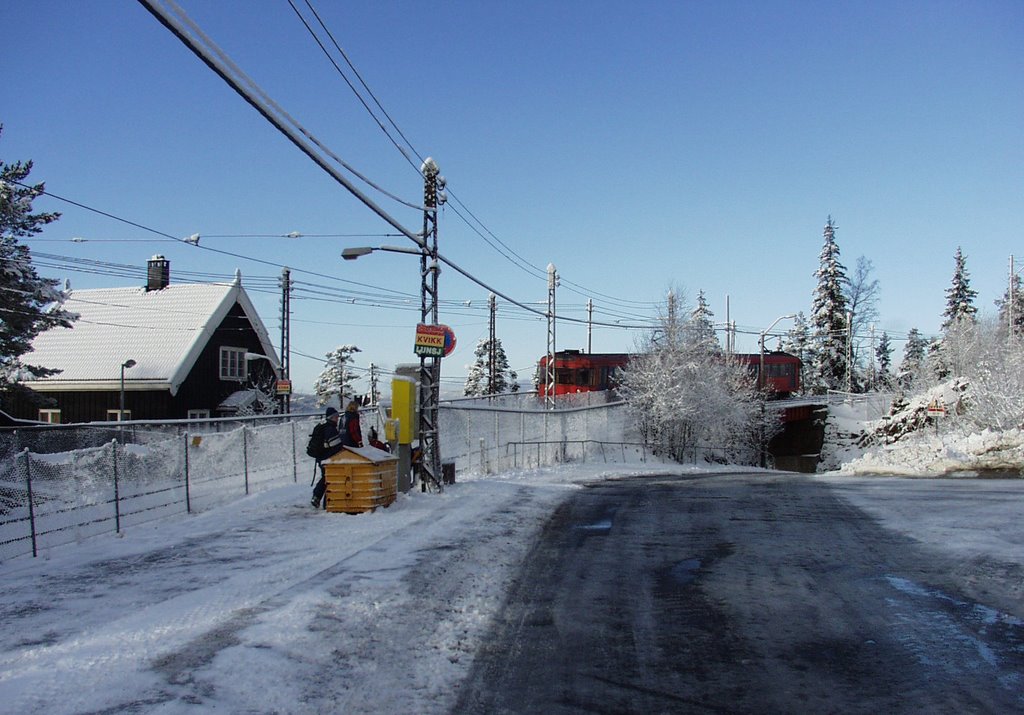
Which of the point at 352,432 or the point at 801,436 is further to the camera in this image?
the point at 801,436

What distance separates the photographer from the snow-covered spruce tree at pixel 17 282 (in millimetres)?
19250

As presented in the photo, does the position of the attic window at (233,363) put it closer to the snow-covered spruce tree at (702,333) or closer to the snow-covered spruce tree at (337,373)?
the snow-covered spruce tree at (702,333)

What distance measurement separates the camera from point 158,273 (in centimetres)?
3984

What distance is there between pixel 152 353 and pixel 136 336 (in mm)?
2129

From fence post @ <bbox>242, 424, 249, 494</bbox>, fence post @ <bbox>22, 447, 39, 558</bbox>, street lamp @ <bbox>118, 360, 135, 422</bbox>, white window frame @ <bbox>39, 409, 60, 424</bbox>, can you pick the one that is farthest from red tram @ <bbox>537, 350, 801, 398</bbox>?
fence post @ <bbox>22, 447, 39, 558</bbox>

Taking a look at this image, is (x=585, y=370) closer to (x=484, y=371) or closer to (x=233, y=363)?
(x=233, y=363)

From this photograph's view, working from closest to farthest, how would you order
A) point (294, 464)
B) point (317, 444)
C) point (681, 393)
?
1. point (317, 444)
2. point (294, 464)
3. point (681, 393)

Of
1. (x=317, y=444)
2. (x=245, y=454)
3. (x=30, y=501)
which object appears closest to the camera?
(x=30, y=501)

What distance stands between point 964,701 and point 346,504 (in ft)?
30.5

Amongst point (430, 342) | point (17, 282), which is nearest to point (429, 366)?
point (430, 342)

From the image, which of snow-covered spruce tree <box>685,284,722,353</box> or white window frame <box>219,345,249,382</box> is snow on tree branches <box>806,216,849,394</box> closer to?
snow-covered spruce tree <box>685,284,722,353</box>

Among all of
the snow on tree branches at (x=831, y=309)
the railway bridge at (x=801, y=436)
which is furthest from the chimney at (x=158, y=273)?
the snow on tree branches at (x=831, y=309)

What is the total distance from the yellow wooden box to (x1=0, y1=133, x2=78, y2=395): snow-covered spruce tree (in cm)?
1209

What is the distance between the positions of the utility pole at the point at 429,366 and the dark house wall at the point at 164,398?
22411mm
